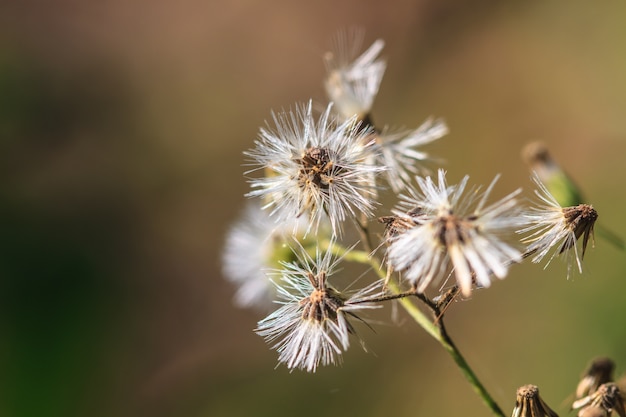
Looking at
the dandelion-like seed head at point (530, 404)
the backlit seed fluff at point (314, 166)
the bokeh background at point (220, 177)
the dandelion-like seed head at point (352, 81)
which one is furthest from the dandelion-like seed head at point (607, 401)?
the bokeh background at point (220, 177)

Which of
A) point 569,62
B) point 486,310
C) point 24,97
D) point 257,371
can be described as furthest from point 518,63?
point 24,97

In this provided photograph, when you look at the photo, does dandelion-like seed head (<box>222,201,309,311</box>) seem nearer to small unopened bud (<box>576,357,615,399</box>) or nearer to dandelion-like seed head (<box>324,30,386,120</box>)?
dandelion-like seed head (<box>324,30,386,120</box>)

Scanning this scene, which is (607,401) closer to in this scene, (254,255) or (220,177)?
(254,255)

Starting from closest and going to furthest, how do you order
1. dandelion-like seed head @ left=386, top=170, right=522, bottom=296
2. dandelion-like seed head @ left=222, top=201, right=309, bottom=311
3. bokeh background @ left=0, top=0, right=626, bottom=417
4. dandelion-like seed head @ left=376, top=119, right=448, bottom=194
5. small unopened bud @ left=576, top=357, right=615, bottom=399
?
dandelion-like seed head @ left=386, top=170, right=522, bottom=296, small unopened bud @ left=576, top=357, right=615, bottom=399, dandelion-like seed head @ left=376, top=119, right=448, bottom=194, dandelion-like seed head @ left=222, top=201, right=309, bottom=311, bokeh background @ left=0, top=0, right=626, bottom=417

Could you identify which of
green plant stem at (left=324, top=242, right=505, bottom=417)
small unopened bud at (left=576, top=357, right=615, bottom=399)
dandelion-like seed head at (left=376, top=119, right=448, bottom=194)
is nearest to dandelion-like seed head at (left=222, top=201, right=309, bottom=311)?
dandelion-like seed head at (left=376, top=119, right=448, bottom=194)

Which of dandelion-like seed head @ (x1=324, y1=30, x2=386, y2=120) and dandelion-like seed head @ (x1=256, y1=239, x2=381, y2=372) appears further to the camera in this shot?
dandelion-like seed head @ (x1=324, y1=30, x2=386, y2=120)

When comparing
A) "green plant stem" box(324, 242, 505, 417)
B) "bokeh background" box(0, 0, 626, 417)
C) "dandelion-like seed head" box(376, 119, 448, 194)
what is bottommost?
"green plant stem" box(324, 242, 505, 417)

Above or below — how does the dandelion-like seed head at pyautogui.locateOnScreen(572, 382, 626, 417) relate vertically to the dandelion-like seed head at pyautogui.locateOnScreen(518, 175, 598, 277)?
below

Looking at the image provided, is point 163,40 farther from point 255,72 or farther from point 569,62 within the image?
point 569,62

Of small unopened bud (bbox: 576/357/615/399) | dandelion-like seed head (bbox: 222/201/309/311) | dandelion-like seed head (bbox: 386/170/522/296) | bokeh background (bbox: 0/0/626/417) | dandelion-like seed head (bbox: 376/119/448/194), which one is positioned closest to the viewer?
dandelion-like seed head (bbox: 386/170/522/296)
